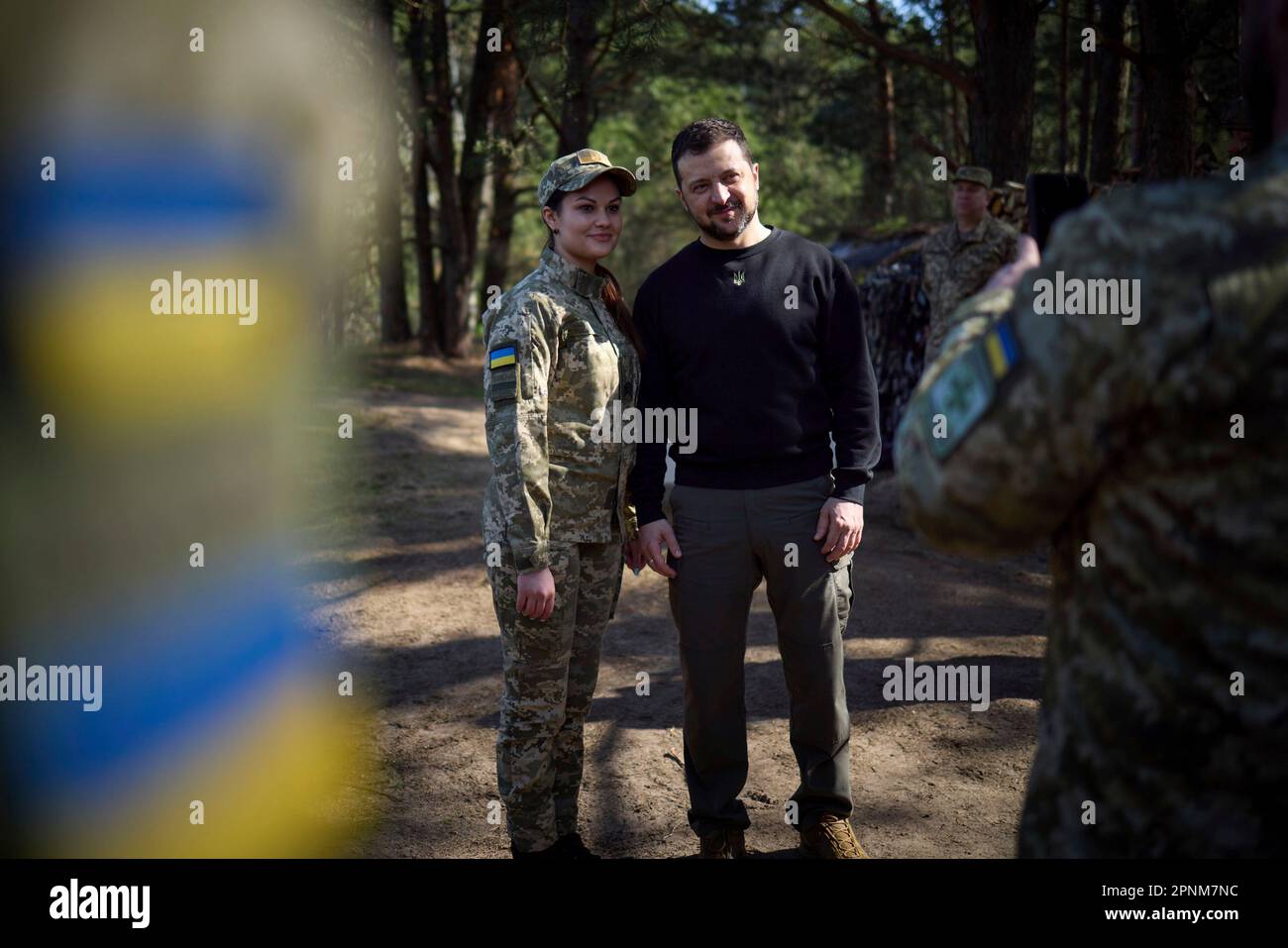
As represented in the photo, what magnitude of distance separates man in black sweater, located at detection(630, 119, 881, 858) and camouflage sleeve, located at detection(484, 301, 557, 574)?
0.42 m

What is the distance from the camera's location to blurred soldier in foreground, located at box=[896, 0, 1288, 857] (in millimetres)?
1468

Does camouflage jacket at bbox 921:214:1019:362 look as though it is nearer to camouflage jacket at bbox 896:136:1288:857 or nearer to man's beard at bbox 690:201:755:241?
man's beard at bbox 690:201:755:241

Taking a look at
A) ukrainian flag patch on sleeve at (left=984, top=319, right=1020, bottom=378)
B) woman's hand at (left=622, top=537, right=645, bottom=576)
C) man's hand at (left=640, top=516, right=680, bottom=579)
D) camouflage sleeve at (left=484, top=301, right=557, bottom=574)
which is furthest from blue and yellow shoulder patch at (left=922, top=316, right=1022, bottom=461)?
woman's hand at (left=622, top=537, right=645, bottom=576)

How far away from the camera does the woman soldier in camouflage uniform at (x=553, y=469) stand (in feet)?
10.8

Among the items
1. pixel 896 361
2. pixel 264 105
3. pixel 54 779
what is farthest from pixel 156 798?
pixel 896 361

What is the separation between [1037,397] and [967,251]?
7273 millimetres

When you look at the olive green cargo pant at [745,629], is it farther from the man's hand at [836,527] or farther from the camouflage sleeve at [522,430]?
the camouflage sleeve at [522,430]

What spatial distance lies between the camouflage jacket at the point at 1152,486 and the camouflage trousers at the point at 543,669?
1891 mm

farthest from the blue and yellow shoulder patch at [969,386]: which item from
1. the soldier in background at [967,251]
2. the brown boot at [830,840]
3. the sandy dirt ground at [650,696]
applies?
the soldier in background at [967,251]

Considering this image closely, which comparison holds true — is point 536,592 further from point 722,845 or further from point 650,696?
point 650,696

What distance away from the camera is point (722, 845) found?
359cm

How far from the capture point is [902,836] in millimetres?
3986

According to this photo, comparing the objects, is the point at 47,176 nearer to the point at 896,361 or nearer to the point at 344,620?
the point at 344,620
